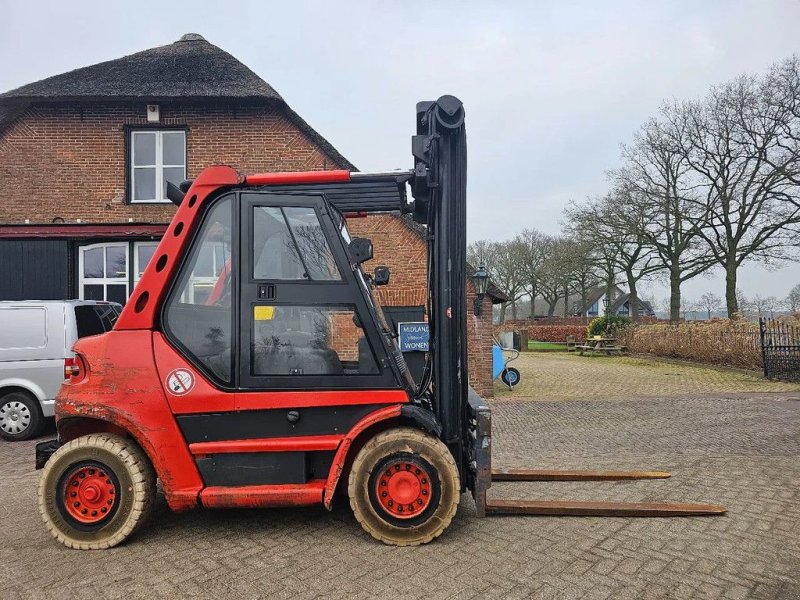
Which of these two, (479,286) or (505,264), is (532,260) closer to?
(505,264)

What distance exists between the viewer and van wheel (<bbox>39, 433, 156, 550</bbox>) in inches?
142

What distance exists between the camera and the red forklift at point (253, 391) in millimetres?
3570

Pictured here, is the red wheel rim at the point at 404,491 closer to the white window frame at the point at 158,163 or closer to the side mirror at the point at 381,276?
the side mirror at the point at 381,276

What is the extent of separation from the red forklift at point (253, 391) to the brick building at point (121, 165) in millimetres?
7195

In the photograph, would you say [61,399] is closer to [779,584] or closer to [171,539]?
[171,539]

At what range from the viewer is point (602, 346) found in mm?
26688

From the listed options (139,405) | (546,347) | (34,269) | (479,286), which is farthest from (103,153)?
(546,347)

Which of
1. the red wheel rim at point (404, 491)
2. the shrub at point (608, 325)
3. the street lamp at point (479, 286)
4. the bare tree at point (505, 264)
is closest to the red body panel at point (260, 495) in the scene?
the red wheel rim at point (404, 491)

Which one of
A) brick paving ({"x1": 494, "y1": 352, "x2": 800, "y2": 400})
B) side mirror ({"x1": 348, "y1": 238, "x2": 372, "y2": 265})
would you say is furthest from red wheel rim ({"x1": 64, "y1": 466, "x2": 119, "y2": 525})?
brick paving ({"x1": 494, "y1": 352, "x2": 800, "y2": 400})

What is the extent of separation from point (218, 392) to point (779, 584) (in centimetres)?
361

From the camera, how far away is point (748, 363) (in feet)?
55.6

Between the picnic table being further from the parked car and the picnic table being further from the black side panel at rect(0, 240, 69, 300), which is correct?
the parked car

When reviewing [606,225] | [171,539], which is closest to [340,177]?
[171,539]

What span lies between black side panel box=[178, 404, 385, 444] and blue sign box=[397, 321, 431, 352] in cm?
151
